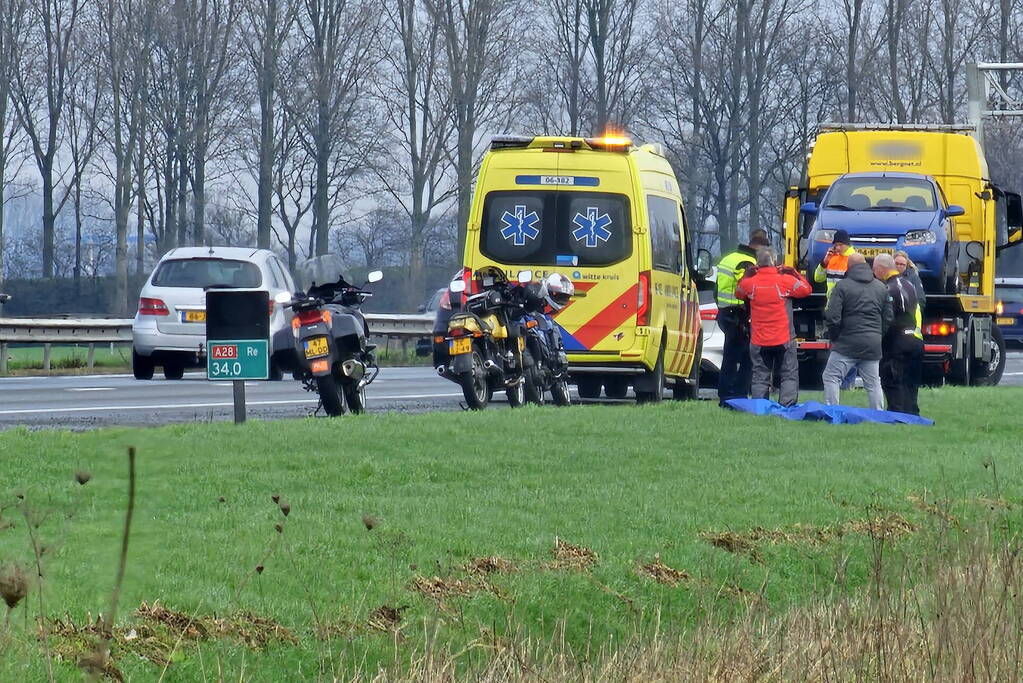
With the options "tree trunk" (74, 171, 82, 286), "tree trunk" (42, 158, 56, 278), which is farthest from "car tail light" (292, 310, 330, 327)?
"tree trunk" (42, 158, 56, 278)

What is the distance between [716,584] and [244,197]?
5001cm

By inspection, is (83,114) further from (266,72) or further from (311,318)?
Result: (311,318)

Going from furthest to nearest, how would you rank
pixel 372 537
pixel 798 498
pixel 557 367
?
pixel 557 367 → pixel 798 498 → pixel 372 537

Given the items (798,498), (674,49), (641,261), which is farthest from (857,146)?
(674,49)

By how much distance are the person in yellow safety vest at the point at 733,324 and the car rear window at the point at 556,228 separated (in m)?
1.05

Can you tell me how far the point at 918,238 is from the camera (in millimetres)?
22062

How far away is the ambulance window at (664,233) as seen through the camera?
18.7 m

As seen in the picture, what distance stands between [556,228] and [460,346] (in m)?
2.73

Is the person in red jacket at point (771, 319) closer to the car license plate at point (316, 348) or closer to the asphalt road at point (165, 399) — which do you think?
the asphalt road at point (165, 399)

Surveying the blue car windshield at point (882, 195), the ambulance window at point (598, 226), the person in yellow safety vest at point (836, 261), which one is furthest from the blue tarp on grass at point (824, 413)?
the blue car windshield at point (882, 195)

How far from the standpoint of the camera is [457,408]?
60.1 feet

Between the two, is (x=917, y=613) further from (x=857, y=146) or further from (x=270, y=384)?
(x=857, y=146)

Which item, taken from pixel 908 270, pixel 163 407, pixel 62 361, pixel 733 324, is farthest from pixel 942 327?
pixel 62 361

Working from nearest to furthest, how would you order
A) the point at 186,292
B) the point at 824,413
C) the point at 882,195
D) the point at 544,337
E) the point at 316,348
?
the point at 824,413
the point at 316,348
the point at 544,337
the point at 186,292
the point at 882,195
